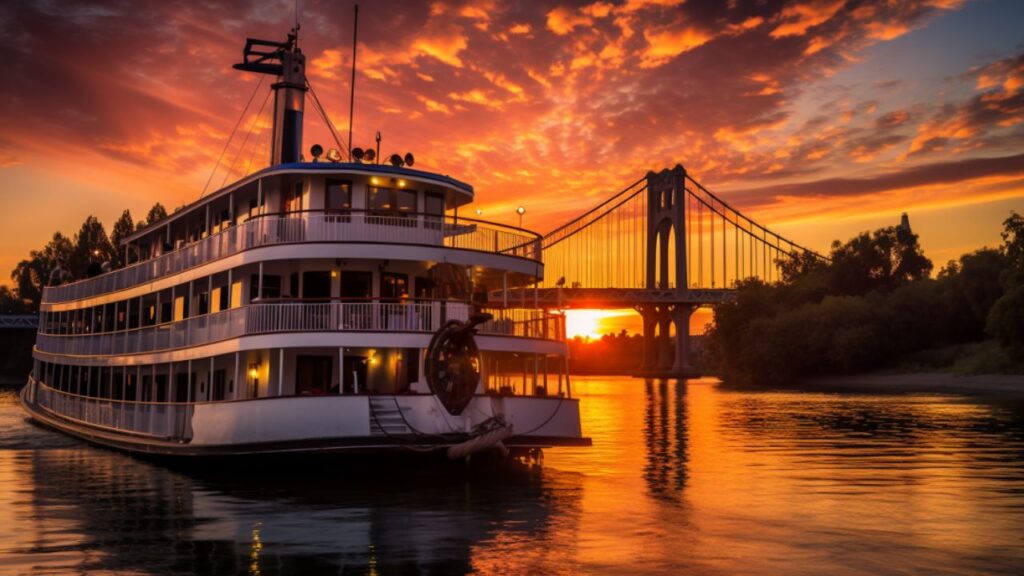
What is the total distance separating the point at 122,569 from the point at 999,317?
76.7m

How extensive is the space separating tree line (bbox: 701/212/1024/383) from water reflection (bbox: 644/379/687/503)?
32608 millimetres

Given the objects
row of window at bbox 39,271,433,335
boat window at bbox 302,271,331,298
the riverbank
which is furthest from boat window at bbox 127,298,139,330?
the riverbank

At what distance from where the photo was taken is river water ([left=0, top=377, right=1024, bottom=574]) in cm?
1500

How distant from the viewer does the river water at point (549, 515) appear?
15000mm

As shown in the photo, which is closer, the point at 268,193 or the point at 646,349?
the point at 268,193

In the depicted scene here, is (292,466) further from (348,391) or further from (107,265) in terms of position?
(107,265)

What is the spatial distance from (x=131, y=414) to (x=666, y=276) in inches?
4399

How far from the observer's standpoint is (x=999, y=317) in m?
77.9

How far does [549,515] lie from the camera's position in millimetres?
19203

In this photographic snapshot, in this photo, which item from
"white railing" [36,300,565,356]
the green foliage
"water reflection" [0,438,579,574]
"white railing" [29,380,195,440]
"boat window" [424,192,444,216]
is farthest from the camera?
the green foliage

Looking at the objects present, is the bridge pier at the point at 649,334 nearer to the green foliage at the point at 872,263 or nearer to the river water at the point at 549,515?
the green foliage at the point at 872,263

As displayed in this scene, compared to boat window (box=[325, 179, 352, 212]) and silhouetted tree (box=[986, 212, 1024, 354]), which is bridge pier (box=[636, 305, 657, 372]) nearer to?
silhouetted tree (box=[986, 212, 1024, 354])

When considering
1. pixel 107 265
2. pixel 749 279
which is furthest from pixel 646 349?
pixel 107 265

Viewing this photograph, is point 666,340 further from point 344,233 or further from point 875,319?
point 344,233
